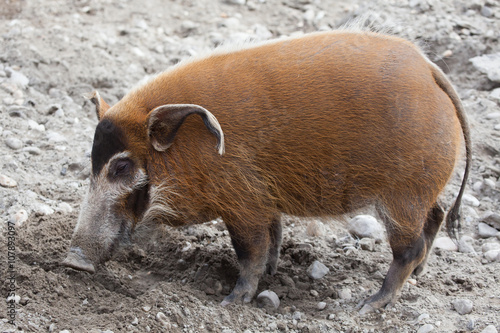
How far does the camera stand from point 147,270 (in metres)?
4.46

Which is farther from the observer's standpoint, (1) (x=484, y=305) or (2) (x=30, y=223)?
(2) (x=30, y=223)

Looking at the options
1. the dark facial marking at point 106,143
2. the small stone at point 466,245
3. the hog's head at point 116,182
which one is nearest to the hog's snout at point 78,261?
the hog's head at point 116,182

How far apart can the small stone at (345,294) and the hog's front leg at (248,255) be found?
1.86 ft

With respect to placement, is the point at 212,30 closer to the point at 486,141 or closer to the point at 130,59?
the point at 130,59

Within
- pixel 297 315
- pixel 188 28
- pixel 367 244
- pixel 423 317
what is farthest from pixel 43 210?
pixel 188 28

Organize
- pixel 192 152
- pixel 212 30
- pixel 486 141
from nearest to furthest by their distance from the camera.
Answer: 1. pixel 192 152
2. pixel 486 141
3. pixel 212 30

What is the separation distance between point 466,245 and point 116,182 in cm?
275

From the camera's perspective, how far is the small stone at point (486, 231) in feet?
16.2

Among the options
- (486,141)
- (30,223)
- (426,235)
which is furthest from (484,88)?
(30,223)

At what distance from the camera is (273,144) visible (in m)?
3.81

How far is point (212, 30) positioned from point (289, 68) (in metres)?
4.61

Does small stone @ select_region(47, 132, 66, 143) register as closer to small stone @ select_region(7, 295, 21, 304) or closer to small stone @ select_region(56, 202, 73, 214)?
small stone @ select_region(56, 202, 73, 214)

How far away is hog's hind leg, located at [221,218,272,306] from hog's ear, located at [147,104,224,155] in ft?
2.12

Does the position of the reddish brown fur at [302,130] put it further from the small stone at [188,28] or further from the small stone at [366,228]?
the small stone at [188,28]
